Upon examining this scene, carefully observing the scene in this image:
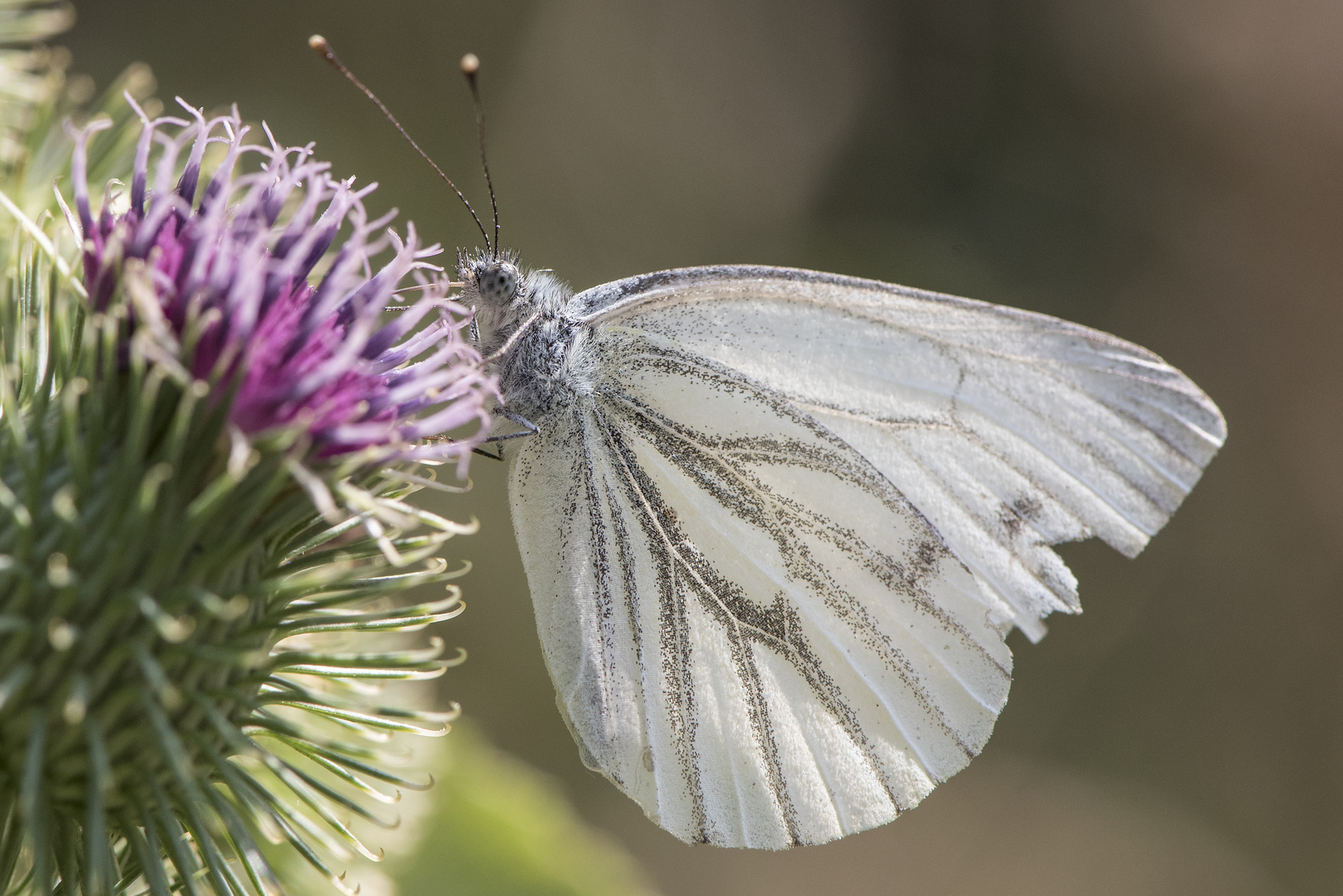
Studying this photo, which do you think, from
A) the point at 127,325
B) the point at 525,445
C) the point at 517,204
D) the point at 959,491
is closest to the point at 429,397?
the point at 127,325

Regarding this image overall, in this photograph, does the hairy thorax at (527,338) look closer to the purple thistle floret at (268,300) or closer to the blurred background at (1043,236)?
the purple thistle floret at (268,300)

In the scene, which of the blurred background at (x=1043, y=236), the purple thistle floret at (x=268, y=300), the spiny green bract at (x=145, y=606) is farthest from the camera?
the blurred background at (x=1043, y=236)

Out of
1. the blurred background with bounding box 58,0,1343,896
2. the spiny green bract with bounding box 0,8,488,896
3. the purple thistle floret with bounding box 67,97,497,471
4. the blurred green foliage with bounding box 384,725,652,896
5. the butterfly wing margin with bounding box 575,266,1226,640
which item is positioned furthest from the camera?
the blurred background with bounding box 58,0,1343,896

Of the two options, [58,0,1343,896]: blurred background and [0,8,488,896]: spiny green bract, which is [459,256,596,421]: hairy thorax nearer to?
[0,8,488,896]: spiny green bract

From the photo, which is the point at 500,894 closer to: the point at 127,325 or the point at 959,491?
the point at 959,491

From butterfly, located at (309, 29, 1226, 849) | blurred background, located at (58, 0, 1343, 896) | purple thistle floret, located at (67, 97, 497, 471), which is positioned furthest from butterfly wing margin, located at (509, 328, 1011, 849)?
blurred background, located at (58, 0, 1343, 896)

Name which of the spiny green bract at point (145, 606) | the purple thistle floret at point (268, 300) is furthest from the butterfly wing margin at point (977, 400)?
the spiny green bract at point (145, 606)

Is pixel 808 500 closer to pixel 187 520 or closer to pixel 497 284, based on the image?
pixel 497 284
